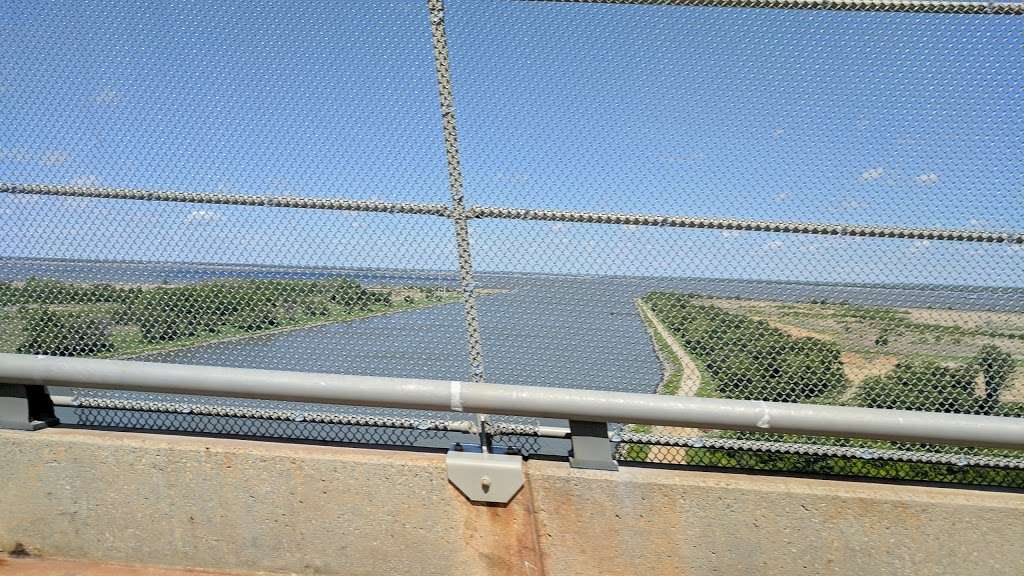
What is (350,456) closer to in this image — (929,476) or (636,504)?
(636,504)

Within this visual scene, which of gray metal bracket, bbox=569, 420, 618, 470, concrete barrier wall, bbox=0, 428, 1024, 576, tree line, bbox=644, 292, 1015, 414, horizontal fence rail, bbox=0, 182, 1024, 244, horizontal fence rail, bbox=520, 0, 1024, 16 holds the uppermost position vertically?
horizontal fence rail, bbox=520, 0, 1024, 16

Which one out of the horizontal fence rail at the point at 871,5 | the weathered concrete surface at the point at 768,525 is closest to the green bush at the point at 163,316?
the weathered concrete surface at the point at 768,525

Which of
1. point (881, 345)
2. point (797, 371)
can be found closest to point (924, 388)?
point (881, 345)

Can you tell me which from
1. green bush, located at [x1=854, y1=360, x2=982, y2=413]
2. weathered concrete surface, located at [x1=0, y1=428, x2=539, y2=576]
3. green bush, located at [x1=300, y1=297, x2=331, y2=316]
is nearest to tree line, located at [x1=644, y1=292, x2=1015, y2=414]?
green bush, located at [x1=854, y1=360, x2=982, y2=413]

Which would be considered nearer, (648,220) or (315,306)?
(648,220)

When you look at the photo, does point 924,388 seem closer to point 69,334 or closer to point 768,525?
point 768,525

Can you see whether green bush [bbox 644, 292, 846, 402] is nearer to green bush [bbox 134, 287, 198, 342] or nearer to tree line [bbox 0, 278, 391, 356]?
tree line [bbox 0, 278, 391, 356]

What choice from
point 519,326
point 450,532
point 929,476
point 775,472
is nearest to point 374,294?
point 519,326
